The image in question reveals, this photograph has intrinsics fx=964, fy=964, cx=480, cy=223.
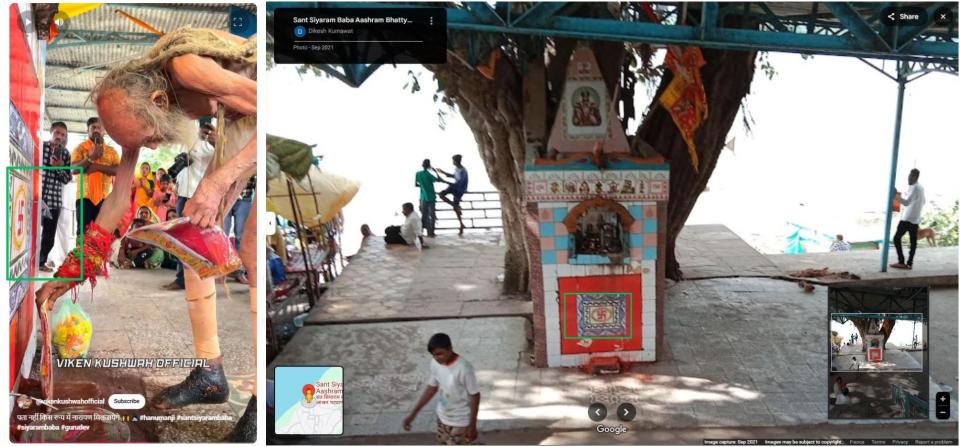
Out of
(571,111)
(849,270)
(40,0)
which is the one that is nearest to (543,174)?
(571,111)

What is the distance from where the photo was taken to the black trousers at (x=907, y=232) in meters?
4.00

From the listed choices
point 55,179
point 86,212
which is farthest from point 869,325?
point 55,179

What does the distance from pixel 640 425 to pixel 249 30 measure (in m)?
2.23

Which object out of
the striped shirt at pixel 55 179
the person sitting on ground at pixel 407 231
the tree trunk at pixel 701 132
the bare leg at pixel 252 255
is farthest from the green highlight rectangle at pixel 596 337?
the striped shirt at pixel 55 179

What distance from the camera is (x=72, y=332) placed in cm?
387

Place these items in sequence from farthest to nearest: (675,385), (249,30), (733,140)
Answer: (733,140) < (675,385) < (249,30)

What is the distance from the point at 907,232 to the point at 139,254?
317 centimetres

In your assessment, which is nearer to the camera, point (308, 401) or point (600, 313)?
point (308, 401)

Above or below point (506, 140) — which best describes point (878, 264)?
below

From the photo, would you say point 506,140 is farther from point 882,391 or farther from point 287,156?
point 882,391

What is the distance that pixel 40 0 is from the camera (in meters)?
3.78

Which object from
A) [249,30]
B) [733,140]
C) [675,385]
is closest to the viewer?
[249,30]

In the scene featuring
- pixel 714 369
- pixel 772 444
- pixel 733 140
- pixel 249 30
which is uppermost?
pixel 249 30

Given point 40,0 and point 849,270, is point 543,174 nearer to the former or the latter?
point 849,270
